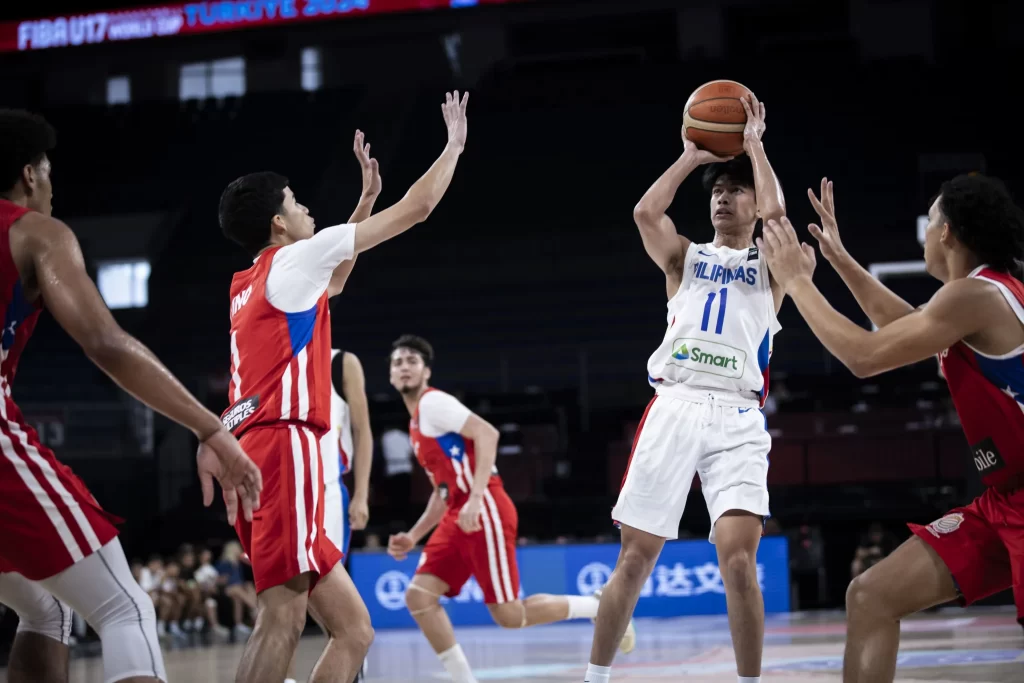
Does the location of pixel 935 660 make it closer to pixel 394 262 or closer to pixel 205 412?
pixel 205 412

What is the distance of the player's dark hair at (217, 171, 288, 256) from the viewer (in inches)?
156

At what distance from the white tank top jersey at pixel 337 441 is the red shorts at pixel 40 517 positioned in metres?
2.72

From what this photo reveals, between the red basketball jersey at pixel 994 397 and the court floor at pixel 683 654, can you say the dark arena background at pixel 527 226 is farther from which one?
the red basketball jersey at pixel 994 397

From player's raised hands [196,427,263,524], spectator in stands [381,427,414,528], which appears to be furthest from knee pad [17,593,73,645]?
spectator in stands [381,427,414,528]

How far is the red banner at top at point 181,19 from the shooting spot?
62.0 ft

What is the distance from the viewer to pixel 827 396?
14578 millimetres

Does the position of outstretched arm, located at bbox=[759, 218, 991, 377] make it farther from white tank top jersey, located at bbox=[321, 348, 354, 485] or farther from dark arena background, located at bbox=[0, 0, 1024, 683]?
dark arena background, located at bbox=[0, 0, 1024, 683]

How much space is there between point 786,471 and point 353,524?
963cm

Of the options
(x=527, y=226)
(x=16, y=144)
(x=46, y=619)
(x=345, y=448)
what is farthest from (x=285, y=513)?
(x=527, y=226)

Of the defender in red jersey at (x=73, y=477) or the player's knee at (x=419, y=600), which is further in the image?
the player's knee at (x=419, y=600)

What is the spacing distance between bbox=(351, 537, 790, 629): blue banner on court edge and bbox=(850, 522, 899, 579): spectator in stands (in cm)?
82

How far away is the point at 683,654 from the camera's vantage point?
26.2ft

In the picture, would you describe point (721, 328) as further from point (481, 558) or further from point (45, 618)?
point (45, 618)

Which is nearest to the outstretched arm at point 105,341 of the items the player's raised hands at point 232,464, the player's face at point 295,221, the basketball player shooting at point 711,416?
the player's raised hands at point 232,464
